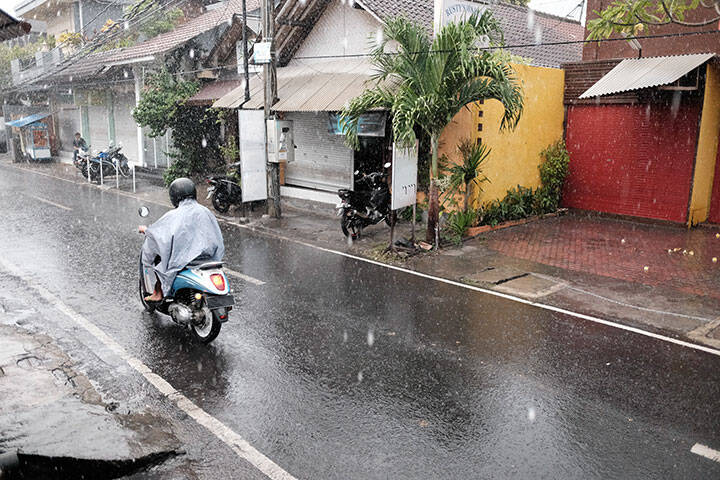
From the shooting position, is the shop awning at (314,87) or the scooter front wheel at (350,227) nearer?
the scooter front wheel at (350,227)

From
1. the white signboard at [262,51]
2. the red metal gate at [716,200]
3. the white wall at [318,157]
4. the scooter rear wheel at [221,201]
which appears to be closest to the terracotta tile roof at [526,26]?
the white signboard at [262,51]

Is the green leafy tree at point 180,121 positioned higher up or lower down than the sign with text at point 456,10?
lower down

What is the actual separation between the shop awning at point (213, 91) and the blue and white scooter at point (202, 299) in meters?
12.6

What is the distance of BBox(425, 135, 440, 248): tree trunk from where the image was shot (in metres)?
10.9

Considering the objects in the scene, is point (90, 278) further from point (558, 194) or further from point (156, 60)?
point (156, 60)

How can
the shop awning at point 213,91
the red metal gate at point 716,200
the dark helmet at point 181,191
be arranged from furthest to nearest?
the shop awning at point 213,91, the red metal gate at point 716,200, the dark helmet at point 181,191

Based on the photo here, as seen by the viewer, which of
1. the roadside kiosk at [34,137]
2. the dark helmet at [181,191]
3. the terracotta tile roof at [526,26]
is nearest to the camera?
the dark helmet at [181,191]

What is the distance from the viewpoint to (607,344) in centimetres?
680

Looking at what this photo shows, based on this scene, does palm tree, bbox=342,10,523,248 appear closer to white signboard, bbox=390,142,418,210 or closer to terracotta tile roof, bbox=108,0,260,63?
white signboard, bbox=390,142,418,210

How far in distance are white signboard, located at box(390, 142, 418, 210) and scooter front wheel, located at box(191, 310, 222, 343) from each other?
199 inches

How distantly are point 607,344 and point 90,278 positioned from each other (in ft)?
24.3

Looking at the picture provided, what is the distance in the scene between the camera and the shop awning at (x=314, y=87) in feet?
43.1

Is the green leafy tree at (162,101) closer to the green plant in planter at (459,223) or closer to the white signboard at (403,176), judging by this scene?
the white signboard at (403,176)

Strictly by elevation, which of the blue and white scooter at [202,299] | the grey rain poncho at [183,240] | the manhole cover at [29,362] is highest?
the grey rain poncho at [183,240]
